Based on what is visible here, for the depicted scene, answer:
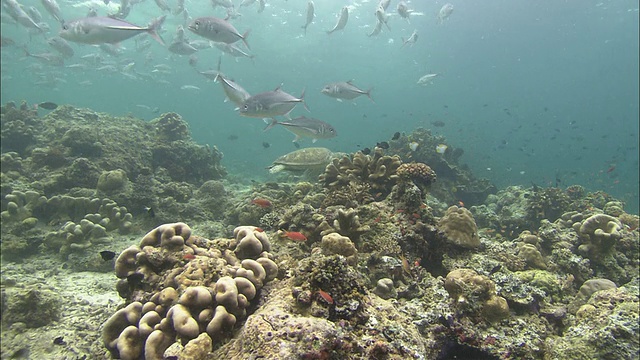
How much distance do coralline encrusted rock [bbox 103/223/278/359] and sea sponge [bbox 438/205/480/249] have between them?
3.15 m

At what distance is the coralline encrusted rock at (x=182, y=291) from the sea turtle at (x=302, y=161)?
124 inches

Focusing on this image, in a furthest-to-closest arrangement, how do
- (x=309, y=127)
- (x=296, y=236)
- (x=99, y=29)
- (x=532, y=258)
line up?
1. (x=309, y=127)
2. (x=99, y=29)
3. (x=532, y=258)
4. (x=296, y=236)

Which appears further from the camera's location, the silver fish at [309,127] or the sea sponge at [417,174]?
the silver fish at [309,127]

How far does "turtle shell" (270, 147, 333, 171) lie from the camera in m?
6.98

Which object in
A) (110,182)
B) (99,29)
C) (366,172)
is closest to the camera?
(99,29)

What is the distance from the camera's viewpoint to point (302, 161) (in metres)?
7.15

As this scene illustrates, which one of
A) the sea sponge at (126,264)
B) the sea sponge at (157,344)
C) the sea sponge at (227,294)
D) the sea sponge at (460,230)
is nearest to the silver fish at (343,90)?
the sea sponge at (460,230)

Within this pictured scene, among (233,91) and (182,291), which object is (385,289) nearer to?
A: (182,291)

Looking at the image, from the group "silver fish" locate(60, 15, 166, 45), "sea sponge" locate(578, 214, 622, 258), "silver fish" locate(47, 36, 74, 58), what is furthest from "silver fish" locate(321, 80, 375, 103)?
"silver fish" locate(47, 36, 74, 58)

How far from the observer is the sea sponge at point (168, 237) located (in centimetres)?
352

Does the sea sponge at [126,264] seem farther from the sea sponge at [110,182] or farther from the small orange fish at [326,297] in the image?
the sea sponge at [110,182]

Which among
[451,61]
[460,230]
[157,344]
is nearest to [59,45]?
[157,344]

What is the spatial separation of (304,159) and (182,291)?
184 inches

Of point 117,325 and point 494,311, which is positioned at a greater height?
point 494,311
